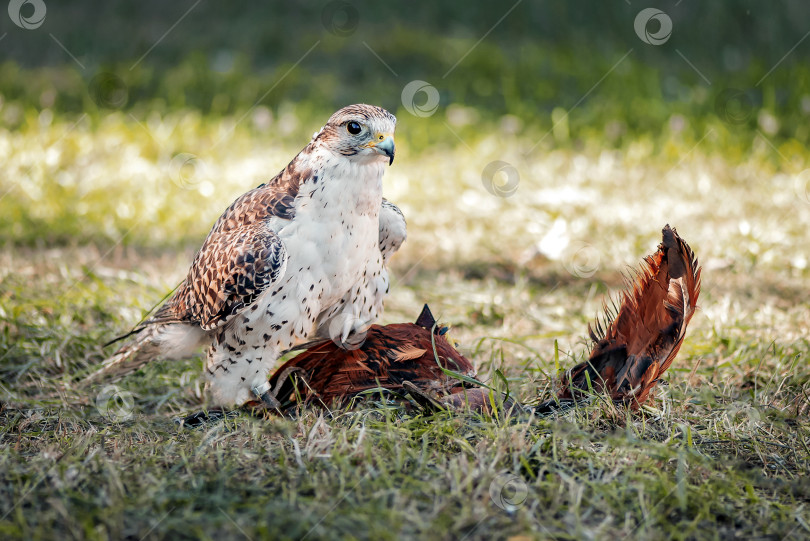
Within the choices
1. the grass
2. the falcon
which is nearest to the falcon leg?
the falcon

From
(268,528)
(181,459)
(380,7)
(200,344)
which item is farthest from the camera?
(380,7)

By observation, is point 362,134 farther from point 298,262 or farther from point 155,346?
point 155,346

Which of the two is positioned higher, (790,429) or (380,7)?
(380,7)

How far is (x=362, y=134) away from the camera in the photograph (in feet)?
10.3

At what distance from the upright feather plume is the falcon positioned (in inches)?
35.2

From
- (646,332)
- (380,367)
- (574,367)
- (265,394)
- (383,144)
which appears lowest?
(265,394)

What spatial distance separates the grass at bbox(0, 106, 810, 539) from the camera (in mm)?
2498

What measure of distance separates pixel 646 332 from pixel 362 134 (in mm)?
1220

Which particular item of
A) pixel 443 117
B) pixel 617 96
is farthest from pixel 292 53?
pixel 617 96

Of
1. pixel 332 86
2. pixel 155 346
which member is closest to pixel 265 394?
pixel 155 346

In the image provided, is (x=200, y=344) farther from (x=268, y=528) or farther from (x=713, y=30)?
(x=713, y=30)

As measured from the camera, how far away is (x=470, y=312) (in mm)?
4625

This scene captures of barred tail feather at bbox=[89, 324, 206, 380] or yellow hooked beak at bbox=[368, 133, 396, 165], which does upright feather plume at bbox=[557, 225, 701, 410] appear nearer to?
yellow hooked beak at bbox=[368, 133, 396, 165]

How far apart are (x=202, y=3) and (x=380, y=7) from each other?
6.07 feet
